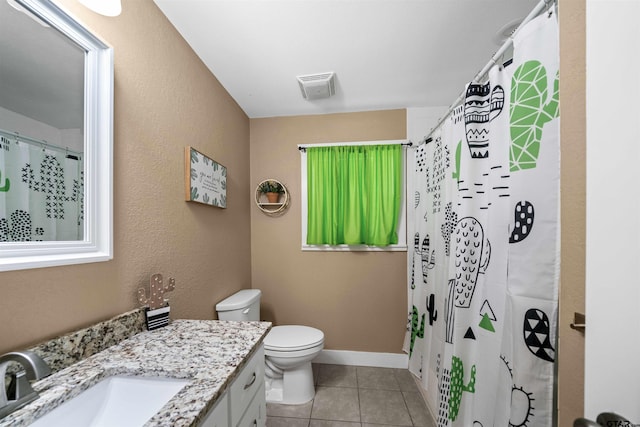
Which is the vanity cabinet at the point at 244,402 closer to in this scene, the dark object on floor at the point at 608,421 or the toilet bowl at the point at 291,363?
the toilet bowl at the point at 291,363

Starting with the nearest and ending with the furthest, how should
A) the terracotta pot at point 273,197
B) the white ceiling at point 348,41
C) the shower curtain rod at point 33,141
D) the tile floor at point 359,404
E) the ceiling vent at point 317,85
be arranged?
the shower curtain rod at point 33,141
the white ceiling at point 348,41
the tile floor at point 359,404
the ceiling vent at point 317,85
the terracotta pot at point 273,197

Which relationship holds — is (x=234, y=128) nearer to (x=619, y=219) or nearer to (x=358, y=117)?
(x=358, y=117)

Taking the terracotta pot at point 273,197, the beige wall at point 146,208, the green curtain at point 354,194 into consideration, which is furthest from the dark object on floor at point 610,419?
the terracotta pot at point 273,197

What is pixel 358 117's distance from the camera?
7.69ft

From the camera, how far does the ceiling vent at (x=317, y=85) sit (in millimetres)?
1775

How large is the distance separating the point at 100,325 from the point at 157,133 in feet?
2.77

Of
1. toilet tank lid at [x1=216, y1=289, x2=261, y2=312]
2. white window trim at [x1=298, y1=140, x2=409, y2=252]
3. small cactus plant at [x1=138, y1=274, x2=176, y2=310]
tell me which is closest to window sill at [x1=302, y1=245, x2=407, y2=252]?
white window trim at [x1=298, y1=140, x2=409, y2=252]

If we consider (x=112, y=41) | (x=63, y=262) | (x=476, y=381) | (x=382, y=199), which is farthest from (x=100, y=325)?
(x=382, y=199)

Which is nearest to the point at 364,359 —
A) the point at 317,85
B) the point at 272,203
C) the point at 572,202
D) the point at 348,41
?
the point at 272,203

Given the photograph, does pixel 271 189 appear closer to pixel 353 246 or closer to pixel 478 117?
pixel 353 246

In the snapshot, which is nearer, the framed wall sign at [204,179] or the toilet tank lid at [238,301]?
the framed wall sign at [204,179]

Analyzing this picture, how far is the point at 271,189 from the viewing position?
7.78ft

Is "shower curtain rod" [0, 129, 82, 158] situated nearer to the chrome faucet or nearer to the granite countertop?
the chrome faucet

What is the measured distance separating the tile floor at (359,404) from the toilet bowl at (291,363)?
0.22 feet
